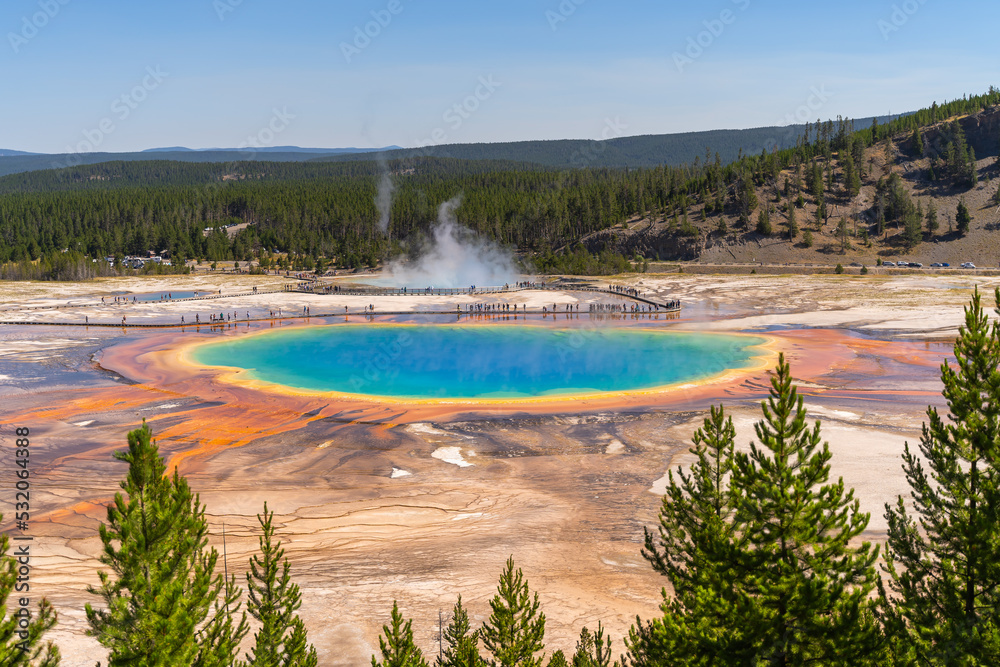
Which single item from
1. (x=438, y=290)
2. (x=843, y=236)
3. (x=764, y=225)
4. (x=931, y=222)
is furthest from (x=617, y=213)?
(x=438, y=290)

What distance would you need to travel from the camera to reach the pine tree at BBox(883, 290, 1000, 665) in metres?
9.62

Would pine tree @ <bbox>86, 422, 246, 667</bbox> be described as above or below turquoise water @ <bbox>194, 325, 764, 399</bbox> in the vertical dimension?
above

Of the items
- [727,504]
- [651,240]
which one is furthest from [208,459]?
[651,240]

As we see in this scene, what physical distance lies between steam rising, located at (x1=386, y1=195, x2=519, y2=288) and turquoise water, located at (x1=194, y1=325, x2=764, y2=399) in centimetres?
4435

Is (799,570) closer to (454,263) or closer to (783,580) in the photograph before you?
(783,580)

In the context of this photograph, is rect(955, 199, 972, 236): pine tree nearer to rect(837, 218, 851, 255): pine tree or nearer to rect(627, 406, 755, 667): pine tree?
rect(837, 218, 851, 255): pine tree

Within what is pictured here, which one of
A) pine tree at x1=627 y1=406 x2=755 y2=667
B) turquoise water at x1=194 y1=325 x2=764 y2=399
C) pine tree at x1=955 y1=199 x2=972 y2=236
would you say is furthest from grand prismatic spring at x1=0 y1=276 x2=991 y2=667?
pine tree at x1=955 y1=199 x2=972 y2=236

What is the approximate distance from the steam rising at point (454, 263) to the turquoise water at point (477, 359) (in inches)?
1746

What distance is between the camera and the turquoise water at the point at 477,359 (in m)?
40.8

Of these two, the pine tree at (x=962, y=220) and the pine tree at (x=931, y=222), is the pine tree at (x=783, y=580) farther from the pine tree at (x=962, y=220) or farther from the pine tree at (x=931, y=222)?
the pine tree at (x=931, y=222)

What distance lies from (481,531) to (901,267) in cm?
10091

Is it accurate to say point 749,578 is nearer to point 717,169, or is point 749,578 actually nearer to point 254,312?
point 254,312

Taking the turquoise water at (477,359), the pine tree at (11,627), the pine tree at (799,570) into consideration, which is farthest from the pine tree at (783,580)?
the turquoise water at (477,359)

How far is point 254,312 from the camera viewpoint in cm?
7200
